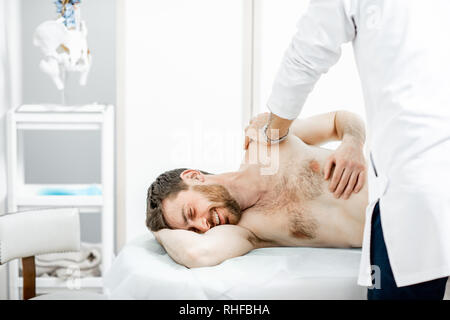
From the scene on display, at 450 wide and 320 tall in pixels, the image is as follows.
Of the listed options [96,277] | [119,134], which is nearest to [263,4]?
[119,134]

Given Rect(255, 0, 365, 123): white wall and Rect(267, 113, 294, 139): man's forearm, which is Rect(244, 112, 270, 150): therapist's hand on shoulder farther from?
Rect(255, 0, 365, 123): white wall

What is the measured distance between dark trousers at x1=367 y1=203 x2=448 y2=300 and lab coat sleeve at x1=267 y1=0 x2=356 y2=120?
32cm

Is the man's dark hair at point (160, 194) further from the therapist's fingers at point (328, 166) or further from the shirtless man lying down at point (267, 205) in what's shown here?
the therapist's fingers at point (328, 166)

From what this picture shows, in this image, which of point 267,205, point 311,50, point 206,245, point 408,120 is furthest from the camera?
point 267,205

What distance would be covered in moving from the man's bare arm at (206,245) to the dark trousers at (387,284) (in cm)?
39

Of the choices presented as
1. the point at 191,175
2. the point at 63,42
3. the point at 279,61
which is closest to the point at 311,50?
the point at 191,175

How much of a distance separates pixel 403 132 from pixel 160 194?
0.79m

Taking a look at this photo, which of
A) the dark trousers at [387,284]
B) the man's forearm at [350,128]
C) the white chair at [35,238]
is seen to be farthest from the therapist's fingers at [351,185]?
the white chair at [35,238]

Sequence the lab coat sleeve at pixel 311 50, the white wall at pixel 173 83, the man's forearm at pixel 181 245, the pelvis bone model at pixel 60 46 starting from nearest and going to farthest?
1. the lab coat sleeve at pixel 311 50
2. the man's forearm at pixel 181 245
3. the pelvis bone model at pixel 60 46
4. the white wall at pixel 173 83

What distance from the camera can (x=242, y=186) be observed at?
4.92 feet

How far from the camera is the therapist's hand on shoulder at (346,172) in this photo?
1307 mm

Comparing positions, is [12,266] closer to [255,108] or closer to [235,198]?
[235,198]

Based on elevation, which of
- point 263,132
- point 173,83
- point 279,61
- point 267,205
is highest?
point 279,61

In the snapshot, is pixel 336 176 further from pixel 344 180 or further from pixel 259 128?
pixel 259 128
